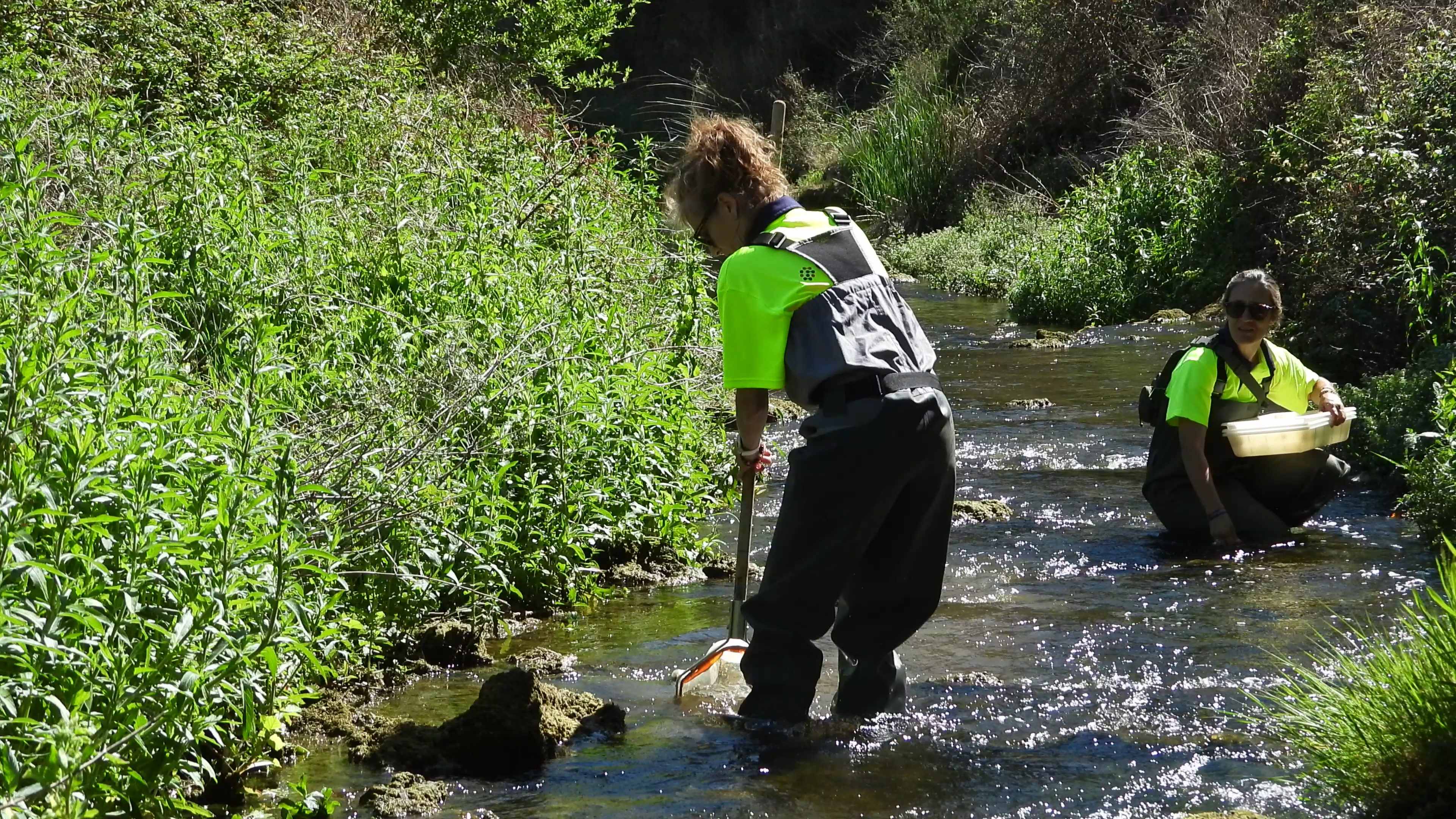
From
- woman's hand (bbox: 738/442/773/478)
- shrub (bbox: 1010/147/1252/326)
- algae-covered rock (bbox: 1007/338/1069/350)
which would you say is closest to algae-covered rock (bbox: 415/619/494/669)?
woman's hand (bbox: 738/442/773/478)

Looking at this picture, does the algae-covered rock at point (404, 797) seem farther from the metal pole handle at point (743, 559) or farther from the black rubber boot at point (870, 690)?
the black rubber boot at point (870, 690)

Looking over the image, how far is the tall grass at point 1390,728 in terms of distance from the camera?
3.53m

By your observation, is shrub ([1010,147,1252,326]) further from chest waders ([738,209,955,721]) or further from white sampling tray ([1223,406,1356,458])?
chest waders ([738,209,955,721])

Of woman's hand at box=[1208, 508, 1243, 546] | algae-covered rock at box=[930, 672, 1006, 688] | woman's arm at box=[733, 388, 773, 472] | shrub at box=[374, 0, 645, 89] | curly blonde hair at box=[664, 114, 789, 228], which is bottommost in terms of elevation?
algae-covered rock at box=[930, 672, 1006, 688]

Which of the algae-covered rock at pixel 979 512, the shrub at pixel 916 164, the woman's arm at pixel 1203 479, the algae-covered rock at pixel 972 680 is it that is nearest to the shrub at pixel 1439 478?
the woman's arm at pixel 1203 479

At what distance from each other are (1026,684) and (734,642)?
3.36 feet

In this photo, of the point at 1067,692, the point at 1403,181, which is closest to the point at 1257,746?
the point at 1067,692

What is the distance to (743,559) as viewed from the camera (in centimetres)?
500

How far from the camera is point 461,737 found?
4.51 metres

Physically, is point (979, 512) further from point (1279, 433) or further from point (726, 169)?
point (726, 169)

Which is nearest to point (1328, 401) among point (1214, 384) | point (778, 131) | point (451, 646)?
point (1214, 384)

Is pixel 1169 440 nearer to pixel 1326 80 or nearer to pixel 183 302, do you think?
pixel 183 302

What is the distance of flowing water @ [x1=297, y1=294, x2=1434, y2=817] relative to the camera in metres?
4.24

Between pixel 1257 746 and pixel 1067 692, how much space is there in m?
0.74
